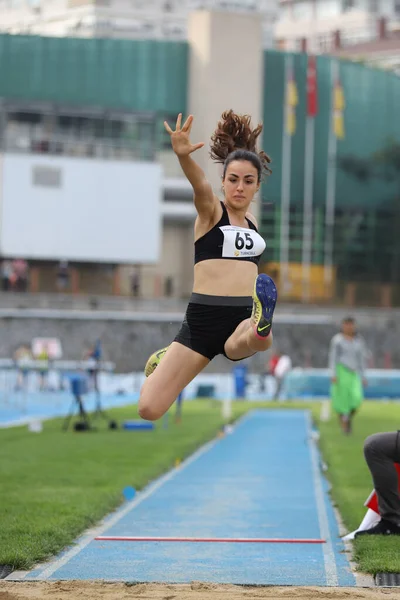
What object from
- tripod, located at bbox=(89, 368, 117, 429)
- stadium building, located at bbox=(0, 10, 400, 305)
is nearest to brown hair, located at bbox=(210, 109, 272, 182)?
tripod, located at bbox=(89, 368, 117, 429)

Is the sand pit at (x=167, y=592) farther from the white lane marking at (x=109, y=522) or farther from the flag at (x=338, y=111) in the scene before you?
the flag at (x=338, y=111)

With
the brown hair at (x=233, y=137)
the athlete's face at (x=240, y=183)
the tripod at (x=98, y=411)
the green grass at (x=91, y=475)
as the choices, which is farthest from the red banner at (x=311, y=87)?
the athlete's face at (x=240, y=183)

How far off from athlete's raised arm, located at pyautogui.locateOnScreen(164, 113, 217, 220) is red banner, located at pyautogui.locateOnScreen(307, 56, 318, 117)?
2333 inches

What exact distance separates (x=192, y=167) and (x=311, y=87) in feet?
196

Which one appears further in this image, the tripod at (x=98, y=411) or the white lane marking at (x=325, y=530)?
the tripod at (x=98, y=411)

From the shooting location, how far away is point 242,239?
372 inches

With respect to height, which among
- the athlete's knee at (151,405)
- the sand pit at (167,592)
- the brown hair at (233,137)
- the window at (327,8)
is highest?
the window at (327,8)

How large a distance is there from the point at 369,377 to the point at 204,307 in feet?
123

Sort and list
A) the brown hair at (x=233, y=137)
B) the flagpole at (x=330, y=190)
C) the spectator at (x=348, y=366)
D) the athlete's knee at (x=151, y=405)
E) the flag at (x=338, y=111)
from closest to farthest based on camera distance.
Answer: the athlete's knee at (x=151, y=405) < the brown hair at (x=233, y=137) < the spectator at (x=348, y=366) < the flag at (x=338, y=111) < the flagpole at (x=330, y=190)

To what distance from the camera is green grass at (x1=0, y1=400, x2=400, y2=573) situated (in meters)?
11.0

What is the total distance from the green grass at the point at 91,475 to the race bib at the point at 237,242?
2385mm

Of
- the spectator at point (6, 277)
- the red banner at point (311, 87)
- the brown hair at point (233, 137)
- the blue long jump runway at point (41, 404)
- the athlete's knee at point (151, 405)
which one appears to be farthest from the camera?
the red banner at point (311, 87)

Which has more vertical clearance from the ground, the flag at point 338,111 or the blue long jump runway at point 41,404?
the flag at point 338,111

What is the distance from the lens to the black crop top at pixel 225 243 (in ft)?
30.9
